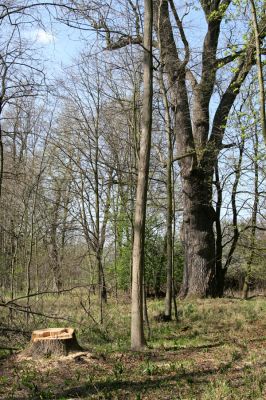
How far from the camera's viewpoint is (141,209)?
744 cm

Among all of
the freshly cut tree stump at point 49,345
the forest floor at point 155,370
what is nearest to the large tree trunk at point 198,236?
the forest floor at point 155,370

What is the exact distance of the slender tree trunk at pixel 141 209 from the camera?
735 cm

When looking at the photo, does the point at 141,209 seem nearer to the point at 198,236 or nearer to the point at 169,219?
the point at 169,219

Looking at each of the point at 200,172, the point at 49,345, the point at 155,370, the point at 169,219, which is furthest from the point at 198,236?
the point at 155,370

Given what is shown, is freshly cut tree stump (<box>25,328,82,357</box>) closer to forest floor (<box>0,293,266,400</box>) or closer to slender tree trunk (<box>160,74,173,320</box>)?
forest floor (<box>0,293,266,400</box>)

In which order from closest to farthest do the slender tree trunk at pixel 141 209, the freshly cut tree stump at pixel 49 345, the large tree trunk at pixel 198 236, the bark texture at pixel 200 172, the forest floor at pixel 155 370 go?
the forest floor at pixel 155 370 < the freshly cut tree stump at pixel 49 345 < the slender tree trunk at pixel 141 209 < the bark texture at pixel 200 172 < the large tree trunk at pixel 198 236

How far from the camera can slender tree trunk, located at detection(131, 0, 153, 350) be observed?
24.1 feet

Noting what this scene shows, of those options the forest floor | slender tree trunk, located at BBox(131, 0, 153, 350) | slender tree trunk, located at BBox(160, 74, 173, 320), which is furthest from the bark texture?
slender tree trunk, located at BBox(131, 0, 153, 350)

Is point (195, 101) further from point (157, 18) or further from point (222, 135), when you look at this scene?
point (157, 18)

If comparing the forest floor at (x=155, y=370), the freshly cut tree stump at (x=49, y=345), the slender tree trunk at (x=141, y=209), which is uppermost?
the slender tree trunk at (x=141, y=209)

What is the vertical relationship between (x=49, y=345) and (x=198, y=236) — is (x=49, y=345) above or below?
below

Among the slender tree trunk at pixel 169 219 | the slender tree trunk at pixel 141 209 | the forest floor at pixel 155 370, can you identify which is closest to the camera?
the forest floor at pixel 155 370

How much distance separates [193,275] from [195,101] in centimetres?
582

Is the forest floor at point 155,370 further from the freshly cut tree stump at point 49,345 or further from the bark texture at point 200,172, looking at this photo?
the bark texture at point 200,172
